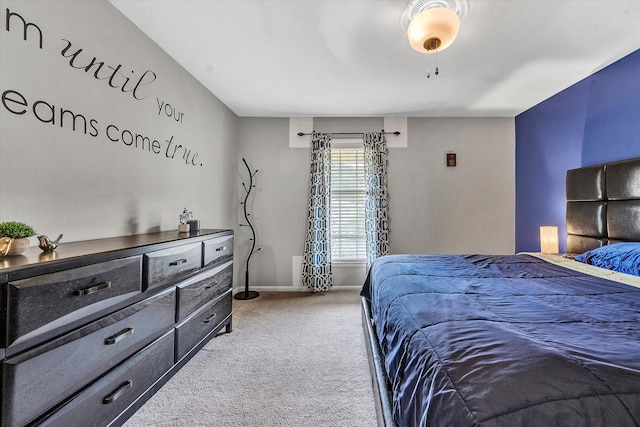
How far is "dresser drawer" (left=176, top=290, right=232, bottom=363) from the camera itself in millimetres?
1913

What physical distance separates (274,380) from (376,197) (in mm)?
2656

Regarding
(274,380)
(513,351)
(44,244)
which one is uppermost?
(44,244)

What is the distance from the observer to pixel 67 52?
158 cm

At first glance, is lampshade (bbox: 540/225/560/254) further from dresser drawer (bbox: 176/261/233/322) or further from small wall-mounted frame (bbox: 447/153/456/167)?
dresser drawer (bbox: 176/261/233/322)

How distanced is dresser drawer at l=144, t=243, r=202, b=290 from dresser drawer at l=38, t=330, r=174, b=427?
1.19 ft

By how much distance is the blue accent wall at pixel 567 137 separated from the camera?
7.97ft

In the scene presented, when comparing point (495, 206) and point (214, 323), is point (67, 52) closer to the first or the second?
point (214, 323)


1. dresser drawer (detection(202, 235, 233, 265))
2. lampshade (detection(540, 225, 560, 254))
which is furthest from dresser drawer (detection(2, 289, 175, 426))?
lampshade (detection(540, 225, 560, 254))

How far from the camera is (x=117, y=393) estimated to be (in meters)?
1.35

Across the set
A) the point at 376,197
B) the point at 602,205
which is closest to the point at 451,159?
the point at 376,197

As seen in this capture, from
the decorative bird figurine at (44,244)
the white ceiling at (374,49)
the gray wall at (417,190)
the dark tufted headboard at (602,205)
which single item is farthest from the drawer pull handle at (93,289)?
the dark tufted headboard at (602,205)

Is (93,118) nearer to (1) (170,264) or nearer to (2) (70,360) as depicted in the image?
(1) (170,264)

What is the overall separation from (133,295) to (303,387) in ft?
3.93

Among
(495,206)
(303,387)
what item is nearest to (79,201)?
(303,387)
